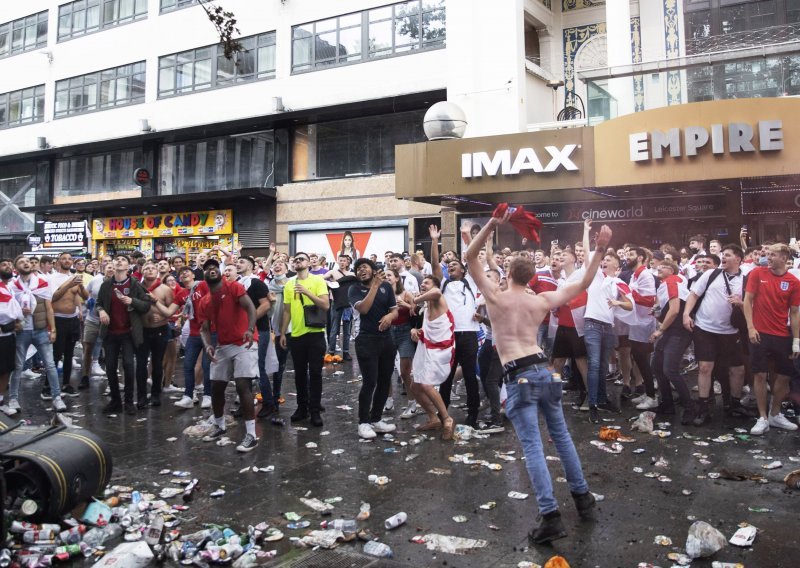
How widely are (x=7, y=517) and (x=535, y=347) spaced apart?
401 cm

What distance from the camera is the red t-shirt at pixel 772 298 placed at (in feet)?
23.6

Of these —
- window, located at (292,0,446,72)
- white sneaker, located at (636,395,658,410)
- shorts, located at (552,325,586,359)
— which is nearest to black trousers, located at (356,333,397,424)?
shorts, located at (552,325,586,359)

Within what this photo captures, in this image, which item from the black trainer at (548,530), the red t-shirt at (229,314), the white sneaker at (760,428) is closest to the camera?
Result: the black trainer at (548,530)

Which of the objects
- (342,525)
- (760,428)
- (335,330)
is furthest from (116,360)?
(760,428)

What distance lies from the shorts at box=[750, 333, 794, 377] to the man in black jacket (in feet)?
26.2

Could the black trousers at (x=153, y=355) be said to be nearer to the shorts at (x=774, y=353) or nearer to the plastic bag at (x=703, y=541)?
the plastic bag at (x=703, y=541)

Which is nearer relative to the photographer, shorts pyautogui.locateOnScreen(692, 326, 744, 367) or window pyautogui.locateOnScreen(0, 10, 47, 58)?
shorts pyautogui.locateOnScreen(692, 326, 744, 367)

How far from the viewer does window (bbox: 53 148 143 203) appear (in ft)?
93.1

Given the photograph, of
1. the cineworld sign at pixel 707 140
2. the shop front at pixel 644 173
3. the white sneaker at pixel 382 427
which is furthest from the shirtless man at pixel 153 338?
the cineworld sign at pixel 707 140

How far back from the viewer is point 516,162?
51.9 feet

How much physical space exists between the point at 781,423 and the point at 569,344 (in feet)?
8.56

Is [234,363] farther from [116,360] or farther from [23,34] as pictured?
[23,34]

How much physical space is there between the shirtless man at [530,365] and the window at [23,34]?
112 feet

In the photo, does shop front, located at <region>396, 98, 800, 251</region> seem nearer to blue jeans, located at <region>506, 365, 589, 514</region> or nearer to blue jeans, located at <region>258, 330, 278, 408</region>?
blue jeans, located at <region>258, 330, 278, 408</region>
